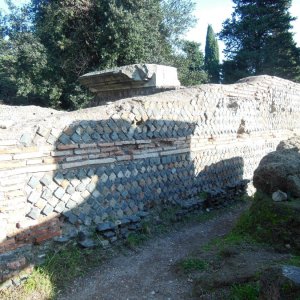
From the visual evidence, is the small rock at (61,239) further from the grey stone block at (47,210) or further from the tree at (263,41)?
the tree at (263,41)

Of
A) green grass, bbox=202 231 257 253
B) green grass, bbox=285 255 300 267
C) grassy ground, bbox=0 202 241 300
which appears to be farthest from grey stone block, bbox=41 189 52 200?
green grass, bbox=285 255 300 267

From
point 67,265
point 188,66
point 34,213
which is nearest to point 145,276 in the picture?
point 67,265

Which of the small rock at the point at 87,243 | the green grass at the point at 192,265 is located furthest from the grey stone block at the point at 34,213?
the green grass at the point at 192,265

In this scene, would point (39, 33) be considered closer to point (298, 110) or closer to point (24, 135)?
point (298, 110)

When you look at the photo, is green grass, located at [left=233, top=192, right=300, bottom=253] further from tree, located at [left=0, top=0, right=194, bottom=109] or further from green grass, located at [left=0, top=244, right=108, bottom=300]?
tree, located at [left=0, top=0, right=194, bottom=109]

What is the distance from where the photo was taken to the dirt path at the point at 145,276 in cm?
375

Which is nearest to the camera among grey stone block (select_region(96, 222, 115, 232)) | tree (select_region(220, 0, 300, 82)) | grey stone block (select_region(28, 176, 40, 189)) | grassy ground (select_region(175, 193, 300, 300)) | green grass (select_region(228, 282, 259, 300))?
green grass (select_region(228, 282, 259, 300))

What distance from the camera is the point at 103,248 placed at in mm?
4531

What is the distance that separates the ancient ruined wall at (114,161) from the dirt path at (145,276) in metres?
0.47

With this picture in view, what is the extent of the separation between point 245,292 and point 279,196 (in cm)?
177

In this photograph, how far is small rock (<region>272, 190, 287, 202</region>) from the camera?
15.1 ft

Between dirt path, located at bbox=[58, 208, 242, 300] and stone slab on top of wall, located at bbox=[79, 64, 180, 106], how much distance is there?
413cm

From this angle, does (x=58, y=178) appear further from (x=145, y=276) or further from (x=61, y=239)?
(x=145, y=276)

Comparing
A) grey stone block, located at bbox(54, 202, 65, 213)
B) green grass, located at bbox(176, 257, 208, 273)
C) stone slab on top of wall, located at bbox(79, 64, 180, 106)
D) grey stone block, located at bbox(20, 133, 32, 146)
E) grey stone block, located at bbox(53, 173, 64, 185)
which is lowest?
green grass, located at bbox(176, 257, 208, 273)
